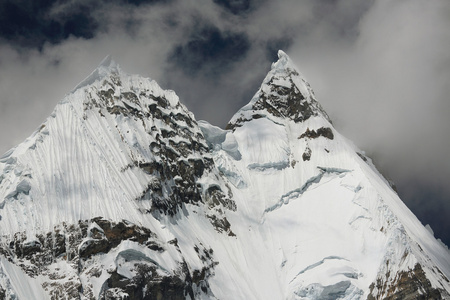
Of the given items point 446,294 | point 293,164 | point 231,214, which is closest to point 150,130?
point 231,214

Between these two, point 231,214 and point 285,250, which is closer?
point 285,250

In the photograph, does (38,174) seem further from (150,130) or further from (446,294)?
(446,294)

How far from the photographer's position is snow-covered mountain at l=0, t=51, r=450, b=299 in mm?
111250

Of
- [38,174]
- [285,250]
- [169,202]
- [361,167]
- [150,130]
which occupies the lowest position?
[285,250]

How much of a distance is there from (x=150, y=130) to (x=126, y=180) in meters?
23.6

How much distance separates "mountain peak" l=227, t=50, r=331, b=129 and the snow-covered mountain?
1.31 m

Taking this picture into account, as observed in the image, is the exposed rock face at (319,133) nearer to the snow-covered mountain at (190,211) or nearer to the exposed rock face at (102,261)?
the snow-covered mountain at (190,211)

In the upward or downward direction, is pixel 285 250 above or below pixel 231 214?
below

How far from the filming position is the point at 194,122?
564 ft

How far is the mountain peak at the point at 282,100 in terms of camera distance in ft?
606

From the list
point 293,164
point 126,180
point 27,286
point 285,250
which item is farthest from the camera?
point 293,164

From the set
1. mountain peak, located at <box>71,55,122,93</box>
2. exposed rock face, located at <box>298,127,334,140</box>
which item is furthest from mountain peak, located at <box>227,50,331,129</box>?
mountain peak, located at <box>71,55,122,93</box>

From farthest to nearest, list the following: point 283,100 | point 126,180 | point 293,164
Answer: point 283,100 < point 293,164 < point 126,180

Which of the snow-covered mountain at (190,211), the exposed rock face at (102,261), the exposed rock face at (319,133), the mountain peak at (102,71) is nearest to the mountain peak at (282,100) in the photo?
the snow-covered mountain at (190,211)
